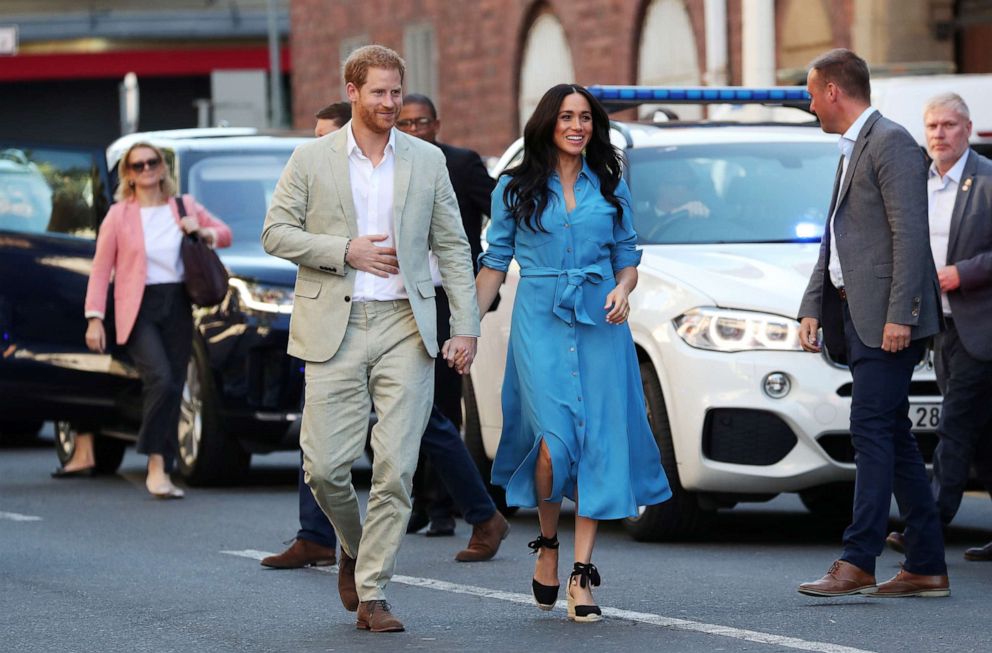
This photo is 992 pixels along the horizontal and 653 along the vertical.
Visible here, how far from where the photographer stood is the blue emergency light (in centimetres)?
1015

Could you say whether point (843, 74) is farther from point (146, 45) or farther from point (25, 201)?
point (146, 45)

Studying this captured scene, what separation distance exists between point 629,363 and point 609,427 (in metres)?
0.24

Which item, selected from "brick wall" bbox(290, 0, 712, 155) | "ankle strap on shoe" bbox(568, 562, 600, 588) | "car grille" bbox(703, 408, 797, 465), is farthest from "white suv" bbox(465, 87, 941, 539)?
"brick wall" bbox(290, 0, 712, 155)

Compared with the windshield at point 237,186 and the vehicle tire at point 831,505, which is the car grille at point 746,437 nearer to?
the vehicle tire at point 831,505

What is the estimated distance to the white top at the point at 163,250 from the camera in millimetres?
12078

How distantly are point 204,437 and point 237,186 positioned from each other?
60.3 inches

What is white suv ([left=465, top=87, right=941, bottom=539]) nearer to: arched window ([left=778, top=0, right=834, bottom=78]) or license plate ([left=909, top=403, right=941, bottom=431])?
license plate ([left=909, top=403, right=941, bottom=431])

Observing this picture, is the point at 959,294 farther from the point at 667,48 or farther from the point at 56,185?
the point at 667,48

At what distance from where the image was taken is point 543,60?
1199 inches

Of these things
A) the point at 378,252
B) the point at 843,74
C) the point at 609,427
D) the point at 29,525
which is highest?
the point at 843,74

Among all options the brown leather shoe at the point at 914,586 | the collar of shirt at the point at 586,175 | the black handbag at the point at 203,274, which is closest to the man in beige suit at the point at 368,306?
the collar of shirt at the point at 586,175

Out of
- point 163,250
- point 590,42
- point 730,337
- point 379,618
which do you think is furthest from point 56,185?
point 590,42

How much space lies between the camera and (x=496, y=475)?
760 centimetres

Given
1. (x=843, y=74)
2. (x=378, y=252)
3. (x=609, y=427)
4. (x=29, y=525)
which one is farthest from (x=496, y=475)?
(x=29, y=525)
